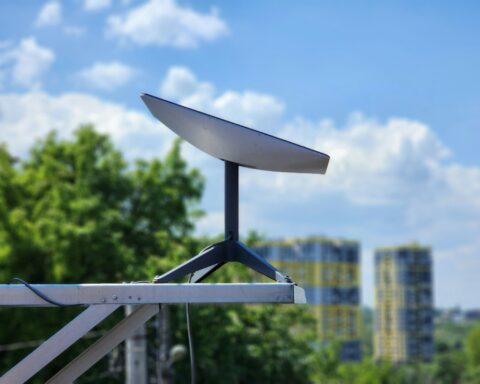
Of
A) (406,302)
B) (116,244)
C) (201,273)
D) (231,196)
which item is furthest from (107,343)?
(406,302)

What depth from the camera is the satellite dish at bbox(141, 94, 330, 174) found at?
9.56 feet

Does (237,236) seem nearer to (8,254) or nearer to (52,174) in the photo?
(8,254)

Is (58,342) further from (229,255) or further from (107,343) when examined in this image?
(229,255)

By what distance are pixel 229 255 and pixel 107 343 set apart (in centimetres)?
55

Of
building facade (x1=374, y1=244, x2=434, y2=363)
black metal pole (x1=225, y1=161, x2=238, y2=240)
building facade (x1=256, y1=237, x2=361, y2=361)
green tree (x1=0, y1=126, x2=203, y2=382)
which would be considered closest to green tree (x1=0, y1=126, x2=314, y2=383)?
green tree (x1=0, y1=126, x2=203, y2=382)

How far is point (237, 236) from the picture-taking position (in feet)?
10.0

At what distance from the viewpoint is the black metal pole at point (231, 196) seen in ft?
10.1

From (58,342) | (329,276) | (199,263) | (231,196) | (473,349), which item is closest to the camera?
(58,342)

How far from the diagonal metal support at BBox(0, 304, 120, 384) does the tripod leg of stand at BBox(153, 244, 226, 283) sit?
26 cm

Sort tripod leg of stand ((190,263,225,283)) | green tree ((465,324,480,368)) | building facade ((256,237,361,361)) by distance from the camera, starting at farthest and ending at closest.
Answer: building facade ((256,237,361,361)) < green tree ((465,324,480,368)) < tripod leg of stand ((190,263,225,283))

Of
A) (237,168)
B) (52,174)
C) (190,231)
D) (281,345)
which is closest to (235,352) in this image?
(281,345)

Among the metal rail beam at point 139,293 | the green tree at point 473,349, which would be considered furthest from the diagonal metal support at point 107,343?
the green tree at point 473,349

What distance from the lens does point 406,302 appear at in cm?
10919

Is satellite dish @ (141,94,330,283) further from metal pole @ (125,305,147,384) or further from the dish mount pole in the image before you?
metal pole @ (125,305,147,384)
